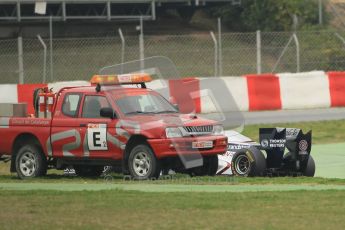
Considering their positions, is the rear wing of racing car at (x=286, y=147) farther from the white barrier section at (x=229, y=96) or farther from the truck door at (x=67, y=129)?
the white barrier section at (x=229, y=96)

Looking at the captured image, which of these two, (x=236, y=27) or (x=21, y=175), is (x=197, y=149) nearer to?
(x=21, y=175)

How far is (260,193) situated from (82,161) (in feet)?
14.9

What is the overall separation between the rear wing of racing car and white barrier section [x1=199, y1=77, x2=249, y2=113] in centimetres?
1191

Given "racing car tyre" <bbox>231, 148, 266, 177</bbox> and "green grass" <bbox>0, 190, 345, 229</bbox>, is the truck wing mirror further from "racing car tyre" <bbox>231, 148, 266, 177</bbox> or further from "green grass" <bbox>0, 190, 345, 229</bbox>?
"green grass" <bbox>0, 190, 345, 229</bbox>

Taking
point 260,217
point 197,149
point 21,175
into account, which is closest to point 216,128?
point 197,149

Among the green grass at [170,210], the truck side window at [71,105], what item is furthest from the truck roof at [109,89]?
the green grass at [170,210]

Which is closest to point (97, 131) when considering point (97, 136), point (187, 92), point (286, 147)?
point (97, 136)

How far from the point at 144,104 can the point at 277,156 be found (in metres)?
2.20

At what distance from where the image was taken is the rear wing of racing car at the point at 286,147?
16.8 meters

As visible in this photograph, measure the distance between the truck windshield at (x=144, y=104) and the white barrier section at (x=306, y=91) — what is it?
12.5 m

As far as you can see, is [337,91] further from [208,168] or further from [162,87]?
[208,168]

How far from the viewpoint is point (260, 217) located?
1169 centimetres

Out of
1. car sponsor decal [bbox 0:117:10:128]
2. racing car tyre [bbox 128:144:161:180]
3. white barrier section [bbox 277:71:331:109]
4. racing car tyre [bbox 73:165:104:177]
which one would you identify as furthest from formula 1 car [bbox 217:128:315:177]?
white barrier section [bbox 277:71:331:109]

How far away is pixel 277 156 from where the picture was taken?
55.7 feet
